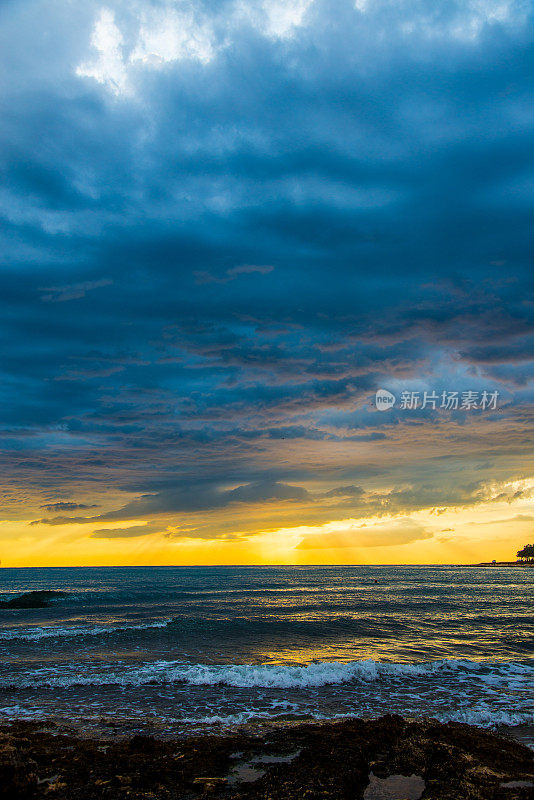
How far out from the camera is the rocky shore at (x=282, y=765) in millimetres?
9609

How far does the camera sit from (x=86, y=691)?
60.5 ft

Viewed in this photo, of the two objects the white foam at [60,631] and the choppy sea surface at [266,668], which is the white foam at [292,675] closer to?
the choppy sea surface at [266,668]

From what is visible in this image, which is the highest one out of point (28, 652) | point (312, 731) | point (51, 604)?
point (312, 731)

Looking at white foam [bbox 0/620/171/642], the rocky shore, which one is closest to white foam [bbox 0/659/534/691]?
the rocky shore

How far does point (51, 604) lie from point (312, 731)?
54785 mm

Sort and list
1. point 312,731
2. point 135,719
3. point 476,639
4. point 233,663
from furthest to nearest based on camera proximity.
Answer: point 476,639 < point 233,663 < point 135,719 < point 312,731

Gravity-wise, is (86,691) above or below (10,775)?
below

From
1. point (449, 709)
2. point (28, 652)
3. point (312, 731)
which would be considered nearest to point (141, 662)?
point (28, 652)

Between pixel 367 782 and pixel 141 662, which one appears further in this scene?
pixel 141 662

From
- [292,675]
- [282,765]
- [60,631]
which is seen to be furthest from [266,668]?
[60,631]

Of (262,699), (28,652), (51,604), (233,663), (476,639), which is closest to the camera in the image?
(262,699)

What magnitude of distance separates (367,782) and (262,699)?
26.3 feet

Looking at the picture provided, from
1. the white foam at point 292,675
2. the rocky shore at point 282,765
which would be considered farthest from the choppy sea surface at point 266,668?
the rocky shore at point 282,765

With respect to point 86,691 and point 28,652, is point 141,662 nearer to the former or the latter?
point 86,691
